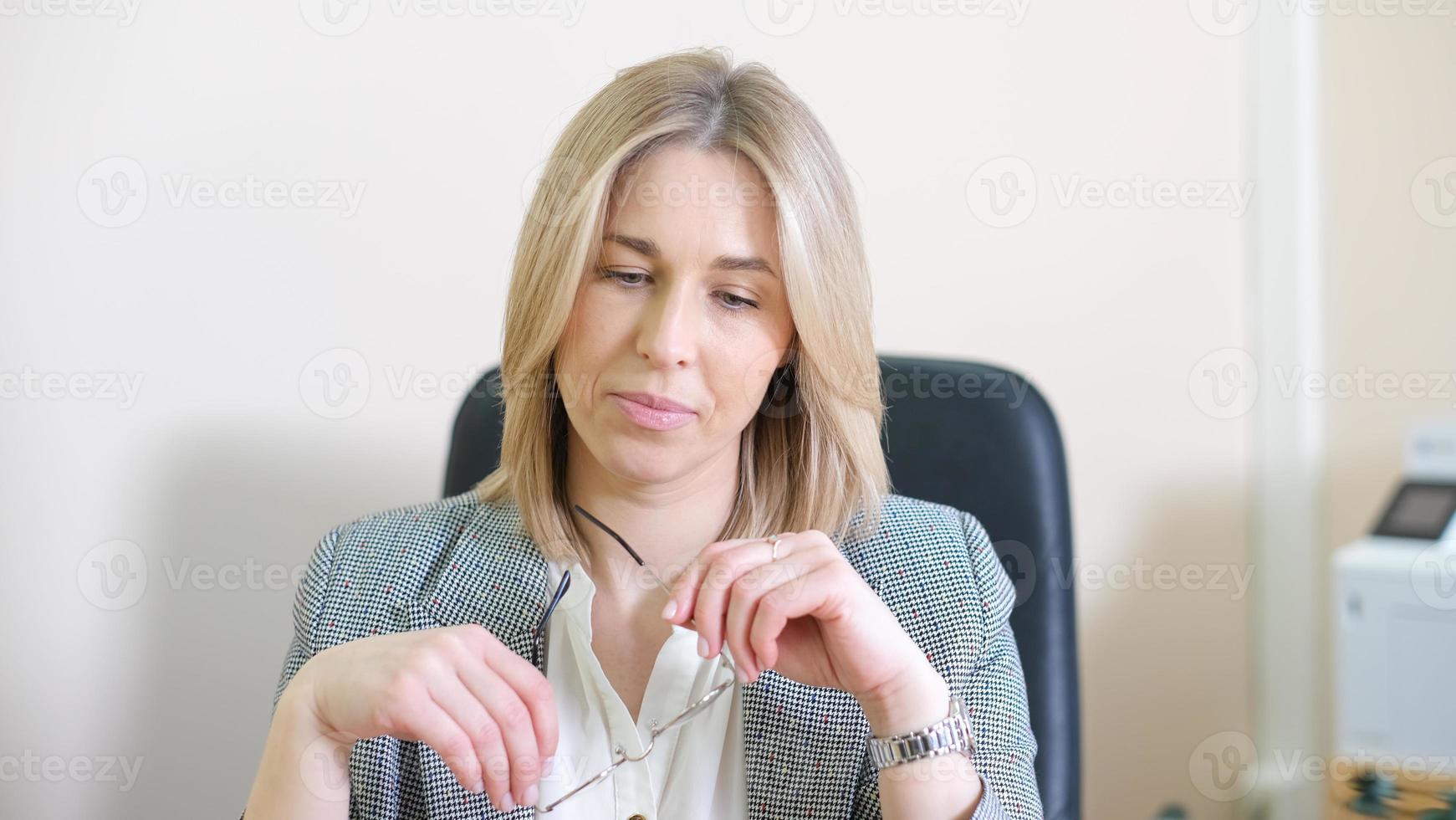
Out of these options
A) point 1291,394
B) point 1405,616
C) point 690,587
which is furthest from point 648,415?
point 1291,394

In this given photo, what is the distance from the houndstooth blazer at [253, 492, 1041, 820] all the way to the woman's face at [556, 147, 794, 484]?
0.58 feet

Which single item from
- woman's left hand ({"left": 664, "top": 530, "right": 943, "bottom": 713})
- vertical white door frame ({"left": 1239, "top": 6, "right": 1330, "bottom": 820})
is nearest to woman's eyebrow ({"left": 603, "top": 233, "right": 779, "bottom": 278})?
woman's left hand ({"left": 664, "top": 530, "right": 943, "bottom": 713})

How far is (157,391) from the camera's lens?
5.25 ft

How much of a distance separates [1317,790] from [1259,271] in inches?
6.0

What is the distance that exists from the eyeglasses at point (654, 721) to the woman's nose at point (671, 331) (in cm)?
18

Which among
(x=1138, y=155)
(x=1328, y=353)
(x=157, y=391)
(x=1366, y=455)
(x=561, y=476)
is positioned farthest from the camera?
(x=1138, y=155)

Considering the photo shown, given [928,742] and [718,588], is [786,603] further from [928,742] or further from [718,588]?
[928,742]

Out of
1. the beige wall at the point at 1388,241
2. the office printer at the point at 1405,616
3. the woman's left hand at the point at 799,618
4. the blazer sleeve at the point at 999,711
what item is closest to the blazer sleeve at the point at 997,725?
the blazer sleeve at the point at 999,711

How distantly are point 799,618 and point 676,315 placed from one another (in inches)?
10.7

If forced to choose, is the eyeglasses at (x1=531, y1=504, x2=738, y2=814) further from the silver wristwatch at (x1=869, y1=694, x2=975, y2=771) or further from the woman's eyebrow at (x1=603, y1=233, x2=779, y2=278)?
the woman's eyebrow at (x1=603, y1=233, x2=779, y2=278)

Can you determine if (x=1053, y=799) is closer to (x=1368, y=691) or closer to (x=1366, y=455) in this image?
(x=1368, y=691)

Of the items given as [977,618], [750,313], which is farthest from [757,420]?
→ [977,618]

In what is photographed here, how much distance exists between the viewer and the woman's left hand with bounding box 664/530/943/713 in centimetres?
89

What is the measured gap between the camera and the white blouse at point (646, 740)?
1033 millimetres
